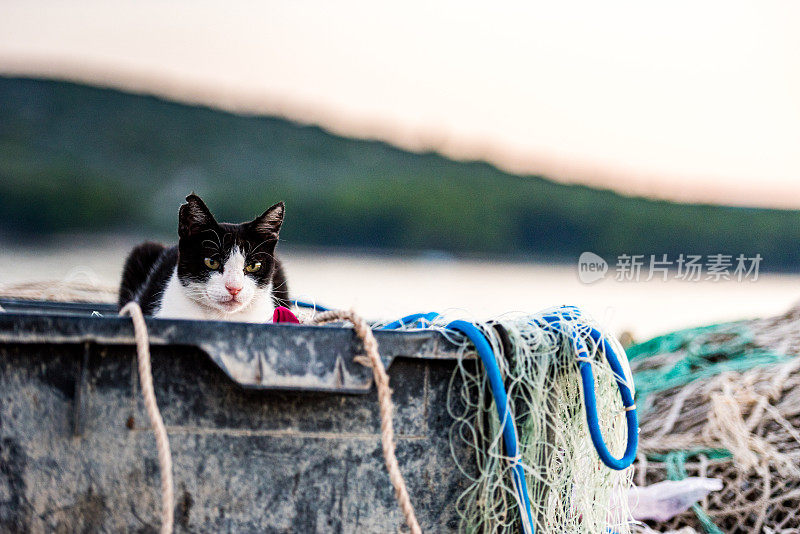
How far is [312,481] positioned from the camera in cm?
126

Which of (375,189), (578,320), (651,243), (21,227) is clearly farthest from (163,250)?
(375,189)

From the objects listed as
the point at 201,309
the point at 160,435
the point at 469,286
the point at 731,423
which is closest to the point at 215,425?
the point at 160,435

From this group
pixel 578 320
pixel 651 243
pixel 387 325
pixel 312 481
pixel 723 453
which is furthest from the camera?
pixel 651 243

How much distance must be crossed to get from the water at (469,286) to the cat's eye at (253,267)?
3.20 m

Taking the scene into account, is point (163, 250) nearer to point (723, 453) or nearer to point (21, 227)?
point (723, 453)

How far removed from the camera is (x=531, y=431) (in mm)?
1315

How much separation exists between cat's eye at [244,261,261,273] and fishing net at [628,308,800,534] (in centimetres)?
129

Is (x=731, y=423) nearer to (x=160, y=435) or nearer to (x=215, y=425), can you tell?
(x=215, y=425)

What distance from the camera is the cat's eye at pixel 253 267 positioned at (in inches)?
72.9

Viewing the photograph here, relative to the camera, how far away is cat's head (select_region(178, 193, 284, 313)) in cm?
178

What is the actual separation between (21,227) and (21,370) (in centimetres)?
1275

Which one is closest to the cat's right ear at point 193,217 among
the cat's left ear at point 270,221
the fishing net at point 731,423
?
the cat's left ear at point 270,221

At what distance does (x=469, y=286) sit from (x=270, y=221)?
22.2 ft

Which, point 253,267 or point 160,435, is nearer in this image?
point 160,435
